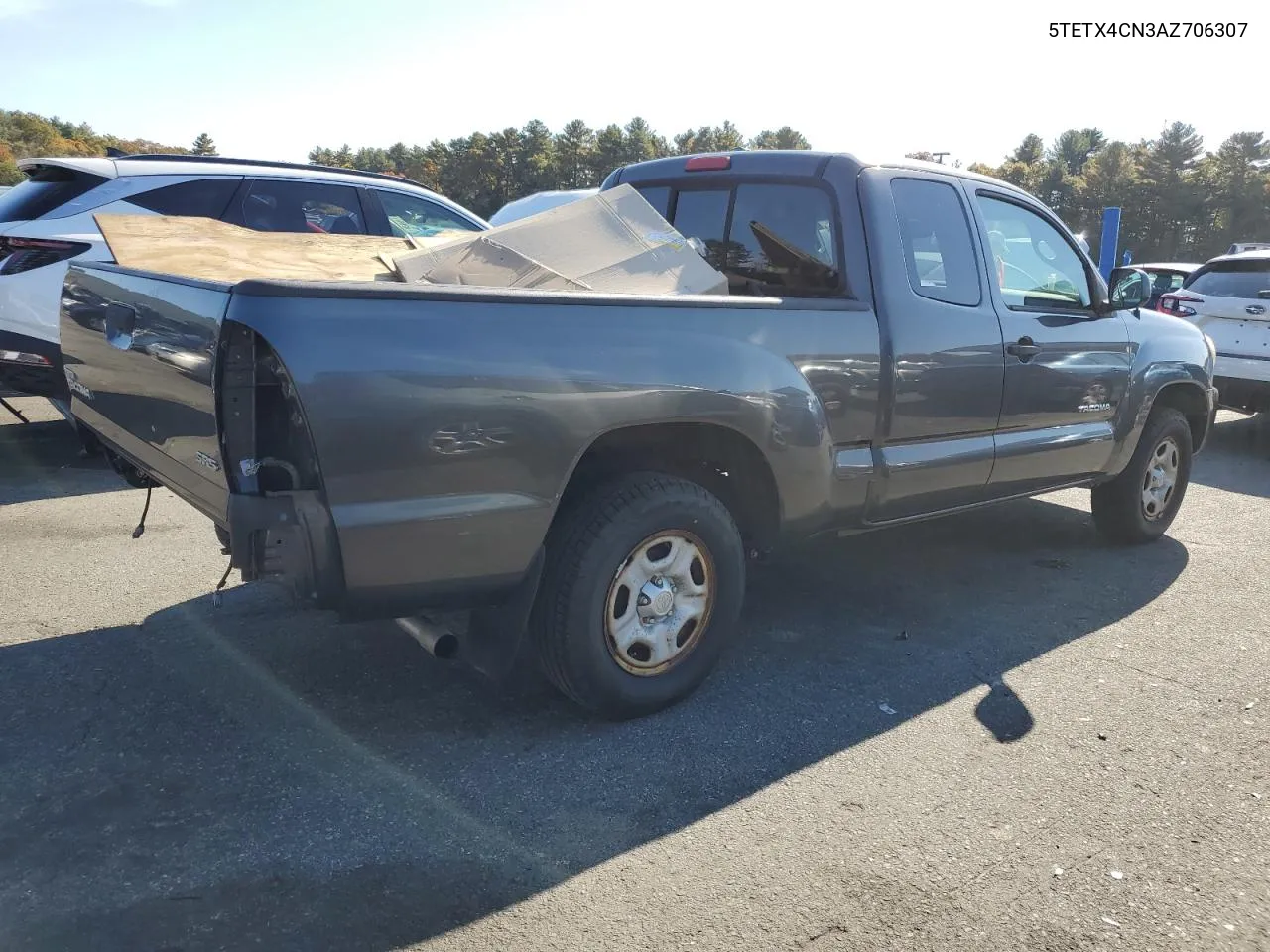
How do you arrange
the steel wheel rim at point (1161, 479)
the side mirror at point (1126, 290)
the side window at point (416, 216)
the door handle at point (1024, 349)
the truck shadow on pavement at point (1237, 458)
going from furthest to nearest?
the truck shadow on pavement at point (1237, 458)
the side window at point (416, 216)
the steel wheel rim at point (1161, 479)
the side mirror at point (1126, 290)
the door handle at point (1024, 349)

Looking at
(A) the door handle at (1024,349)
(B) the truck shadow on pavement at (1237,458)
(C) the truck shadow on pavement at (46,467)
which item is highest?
(A) the door handle at (1024,349)

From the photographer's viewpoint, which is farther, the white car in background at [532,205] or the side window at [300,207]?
the white car in background at [532,205]

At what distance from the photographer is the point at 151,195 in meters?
6.46

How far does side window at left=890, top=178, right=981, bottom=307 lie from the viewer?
4254mm

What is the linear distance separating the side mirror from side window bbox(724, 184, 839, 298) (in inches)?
78.8

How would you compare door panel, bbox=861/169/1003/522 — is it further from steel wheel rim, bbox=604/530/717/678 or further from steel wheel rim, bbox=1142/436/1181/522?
steel wheel rim, bbox=1142/436/1181/522

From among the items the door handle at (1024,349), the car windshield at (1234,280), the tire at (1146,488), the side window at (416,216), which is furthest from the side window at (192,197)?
the car windshield at (1234,280)

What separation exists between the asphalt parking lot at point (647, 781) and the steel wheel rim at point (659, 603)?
264mm

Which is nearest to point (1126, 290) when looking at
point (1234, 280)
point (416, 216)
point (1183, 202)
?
point (416, 216)

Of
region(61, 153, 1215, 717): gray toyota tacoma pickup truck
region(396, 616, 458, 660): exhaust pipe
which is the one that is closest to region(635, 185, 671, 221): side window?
region(61, 153, 1215, 717): gray toyota tacoma pickup truck

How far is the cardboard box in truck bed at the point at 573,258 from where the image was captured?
11.9 feet

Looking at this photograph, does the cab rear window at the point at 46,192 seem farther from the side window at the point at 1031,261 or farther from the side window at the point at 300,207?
the side window at the point at 1031,261

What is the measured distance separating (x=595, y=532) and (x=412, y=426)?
754 millimetres

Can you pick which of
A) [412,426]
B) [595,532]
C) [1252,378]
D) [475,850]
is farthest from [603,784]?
[1252,378]
